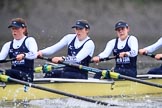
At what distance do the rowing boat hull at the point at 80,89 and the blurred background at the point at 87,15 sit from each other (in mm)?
14978

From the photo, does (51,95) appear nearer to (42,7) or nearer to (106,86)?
(106,86)

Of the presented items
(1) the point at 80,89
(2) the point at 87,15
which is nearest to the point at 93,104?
(1) the point at 80,89

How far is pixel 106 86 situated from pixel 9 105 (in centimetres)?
183

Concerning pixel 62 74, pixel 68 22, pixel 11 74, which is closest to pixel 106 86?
pixel 62 74

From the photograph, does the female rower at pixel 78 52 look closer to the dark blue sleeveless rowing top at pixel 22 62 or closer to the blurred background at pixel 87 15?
the dark blue sleeveless rowing top at pixel 22 62

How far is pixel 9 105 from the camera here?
28.4 ft

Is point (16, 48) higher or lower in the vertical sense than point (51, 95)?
higher

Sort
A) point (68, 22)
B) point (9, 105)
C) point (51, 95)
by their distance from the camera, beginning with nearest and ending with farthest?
point (9, 105) < point (51, 95) < point (68, 22)

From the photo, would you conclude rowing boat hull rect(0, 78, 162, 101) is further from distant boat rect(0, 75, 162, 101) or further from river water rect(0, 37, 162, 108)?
river water rect(0, 37, 162, 108)

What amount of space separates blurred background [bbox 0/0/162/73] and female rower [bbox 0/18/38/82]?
615 inches

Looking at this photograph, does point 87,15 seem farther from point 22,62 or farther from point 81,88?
point 22,62

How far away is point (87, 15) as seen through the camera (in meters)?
26.6

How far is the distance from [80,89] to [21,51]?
3.96 ft

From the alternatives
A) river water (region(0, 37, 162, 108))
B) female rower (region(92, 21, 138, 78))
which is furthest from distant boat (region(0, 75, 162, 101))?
female rower (region(92, 21, 138, 78))
